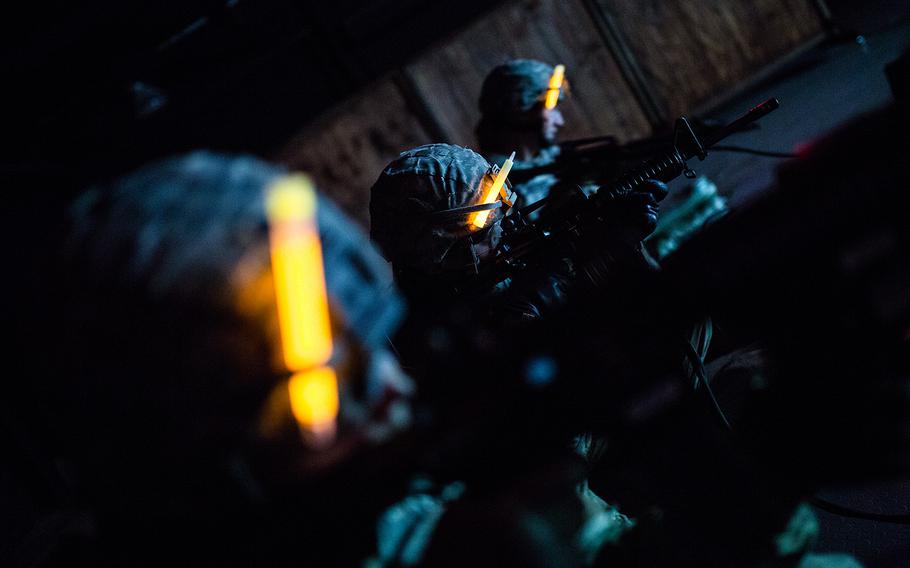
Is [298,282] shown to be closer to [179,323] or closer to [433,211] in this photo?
[179,323]

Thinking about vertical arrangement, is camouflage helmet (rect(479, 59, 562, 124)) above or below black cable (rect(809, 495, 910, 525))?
above

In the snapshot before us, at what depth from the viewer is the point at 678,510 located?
5.39 feet

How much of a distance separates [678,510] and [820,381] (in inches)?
23.9

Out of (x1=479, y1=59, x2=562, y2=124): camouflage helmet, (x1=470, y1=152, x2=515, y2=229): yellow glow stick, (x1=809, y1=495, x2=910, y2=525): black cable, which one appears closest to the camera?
(x1=809, y1=495, x2=910, y2=525): black cable

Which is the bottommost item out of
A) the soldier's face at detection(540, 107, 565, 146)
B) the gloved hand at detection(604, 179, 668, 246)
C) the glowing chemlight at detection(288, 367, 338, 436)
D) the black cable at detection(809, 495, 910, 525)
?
the black cable at detection(809, 495, 910, 525)

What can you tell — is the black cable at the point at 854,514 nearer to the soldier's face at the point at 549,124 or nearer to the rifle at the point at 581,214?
the rifle at the point at 581,214

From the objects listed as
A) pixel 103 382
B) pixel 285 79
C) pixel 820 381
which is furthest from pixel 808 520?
pixel 285 79

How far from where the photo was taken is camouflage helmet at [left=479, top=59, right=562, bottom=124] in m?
4.74

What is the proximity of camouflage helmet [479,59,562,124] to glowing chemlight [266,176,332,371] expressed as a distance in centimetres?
373

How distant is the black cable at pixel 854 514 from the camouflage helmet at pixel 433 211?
6.02 feet

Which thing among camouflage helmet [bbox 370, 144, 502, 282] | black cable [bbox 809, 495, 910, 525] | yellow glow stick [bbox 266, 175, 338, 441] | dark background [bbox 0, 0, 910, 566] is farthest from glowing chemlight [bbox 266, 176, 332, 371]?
dark background [bbox 0, 0, 910, 566]

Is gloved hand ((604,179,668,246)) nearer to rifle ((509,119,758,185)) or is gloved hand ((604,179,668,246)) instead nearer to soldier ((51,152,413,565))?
rifle ((509,119,758,185))

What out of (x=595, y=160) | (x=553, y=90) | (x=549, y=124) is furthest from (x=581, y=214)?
(x=553, y=90)

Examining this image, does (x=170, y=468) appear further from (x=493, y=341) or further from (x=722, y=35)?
(x=722, y=35)
